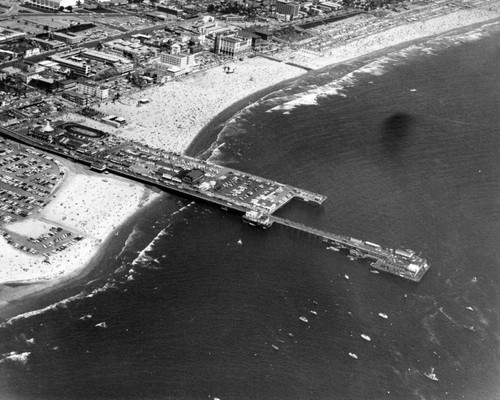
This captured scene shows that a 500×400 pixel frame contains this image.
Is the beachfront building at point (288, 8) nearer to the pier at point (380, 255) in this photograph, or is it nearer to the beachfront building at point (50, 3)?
the beachfront building at point (50, 3)

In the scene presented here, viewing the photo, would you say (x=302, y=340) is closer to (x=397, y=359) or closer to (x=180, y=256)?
(x=397, y=359)

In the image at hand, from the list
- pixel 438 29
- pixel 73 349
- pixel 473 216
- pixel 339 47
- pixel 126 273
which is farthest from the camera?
pixel 438 29

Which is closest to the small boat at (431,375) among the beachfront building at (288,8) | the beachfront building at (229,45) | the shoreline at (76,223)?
the shoreline at (76,223)

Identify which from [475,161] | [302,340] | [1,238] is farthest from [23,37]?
[302,340]

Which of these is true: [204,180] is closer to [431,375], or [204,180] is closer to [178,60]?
[431,375]

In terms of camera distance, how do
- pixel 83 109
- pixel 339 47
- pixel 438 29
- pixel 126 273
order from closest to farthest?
pixel 126 273
pixel 83 109
pixel 339 47
pixel 438 29

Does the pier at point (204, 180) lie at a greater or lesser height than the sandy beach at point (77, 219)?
greater

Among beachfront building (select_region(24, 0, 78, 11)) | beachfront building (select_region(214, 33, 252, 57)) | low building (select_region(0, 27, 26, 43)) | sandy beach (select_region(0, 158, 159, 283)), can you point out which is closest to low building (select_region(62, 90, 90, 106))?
sandy beach (select_region(0, 158, 159, 283))

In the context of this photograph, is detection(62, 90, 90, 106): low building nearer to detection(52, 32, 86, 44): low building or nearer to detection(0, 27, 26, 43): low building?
detection(52, 32, 86, 44): low building
